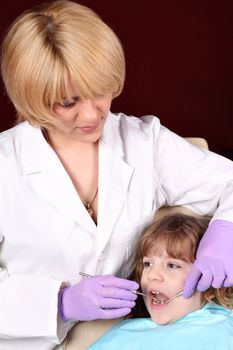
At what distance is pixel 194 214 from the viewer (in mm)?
1890

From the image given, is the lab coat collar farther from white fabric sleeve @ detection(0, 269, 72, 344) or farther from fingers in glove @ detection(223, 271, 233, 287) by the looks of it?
fingers in glove @ detection(223, 271, 233, 287)

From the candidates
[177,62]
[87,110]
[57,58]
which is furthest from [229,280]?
[177,62]

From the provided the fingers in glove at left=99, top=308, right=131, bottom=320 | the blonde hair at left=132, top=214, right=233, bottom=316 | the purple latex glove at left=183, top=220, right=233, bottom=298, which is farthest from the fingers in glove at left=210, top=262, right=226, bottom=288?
the fingers in glove at left=99, top=308, right=131, bottom=320

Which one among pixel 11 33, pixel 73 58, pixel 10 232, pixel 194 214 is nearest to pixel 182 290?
pixel 194 214

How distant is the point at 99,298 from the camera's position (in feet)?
5.27

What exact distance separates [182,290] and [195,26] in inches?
49.5

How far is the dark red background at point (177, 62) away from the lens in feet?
8.18

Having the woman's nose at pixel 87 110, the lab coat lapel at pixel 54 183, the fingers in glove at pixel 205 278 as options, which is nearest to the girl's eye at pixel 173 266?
the fingers in glove at pixel 205 278

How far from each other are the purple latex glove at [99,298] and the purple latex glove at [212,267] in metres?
0.14

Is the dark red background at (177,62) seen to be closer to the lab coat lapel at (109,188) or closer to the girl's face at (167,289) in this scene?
the lab coat lapel at (109,188)

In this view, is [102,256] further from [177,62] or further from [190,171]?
[177,62]

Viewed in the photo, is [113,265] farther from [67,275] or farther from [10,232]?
[10,232]

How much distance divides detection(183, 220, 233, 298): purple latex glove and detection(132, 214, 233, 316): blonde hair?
0.28 feet

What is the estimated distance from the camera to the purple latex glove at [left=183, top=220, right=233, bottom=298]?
163 centimetres
